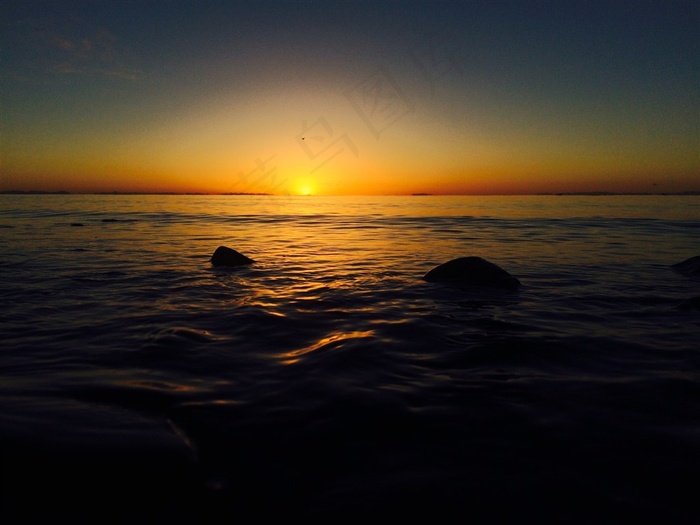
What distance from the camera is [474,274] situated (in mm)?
10094

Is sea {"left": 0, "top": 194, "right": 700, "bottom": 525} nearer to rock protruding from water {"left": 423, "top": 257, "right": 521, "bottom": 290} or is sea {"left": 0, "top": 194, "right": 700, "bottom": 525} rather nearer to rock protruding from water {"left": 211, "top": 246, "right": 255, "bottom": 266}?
rock protruding from water {"left": 423, "top": 257, "right": 521, "bottom": 290}

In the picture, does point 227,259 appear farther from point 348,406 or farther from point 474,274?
point 348,406

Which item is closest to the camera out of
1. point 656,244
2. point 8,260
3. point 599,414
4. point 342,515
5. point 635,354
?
point 342,515

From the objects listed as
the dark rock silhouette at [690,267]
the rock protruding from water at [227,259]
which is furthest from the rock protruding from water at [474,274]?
the rock protruding from water at [227,259]

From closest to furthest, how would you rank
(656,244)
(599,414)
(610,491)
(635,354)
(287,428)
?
(610,491), (287,428), (599,414), (635,354), (656,244)

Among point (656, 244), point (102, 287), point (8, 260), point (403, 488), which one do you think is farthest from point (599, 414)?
point (656, 244)

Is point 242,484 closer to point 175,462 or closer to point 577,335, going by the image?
point 175,462

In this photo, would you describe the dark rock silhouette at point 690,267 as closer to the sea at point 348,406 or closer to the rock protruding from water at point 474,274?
the sea at point 348,406

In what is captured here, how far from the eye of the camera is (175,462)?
9.26 feet

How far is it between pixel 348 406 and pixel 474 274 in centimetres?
709

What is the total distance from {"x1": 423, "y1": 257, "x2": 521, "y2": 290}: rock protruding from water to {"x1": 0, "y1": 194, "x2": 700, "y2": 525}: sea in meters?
0.70

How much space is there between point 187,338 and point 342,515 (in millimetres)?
4065

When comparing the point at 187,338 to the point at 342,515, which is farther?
the point at 187,338

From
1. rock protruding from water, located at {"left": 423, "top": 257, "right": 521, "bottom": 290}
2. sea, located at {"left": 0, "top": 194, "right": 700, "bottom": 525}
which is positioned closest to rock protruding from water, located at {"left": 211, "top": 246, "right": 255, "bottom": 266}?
sea, located at {"left": 0, "top": 194, "right": 700, "bottom": 525}
